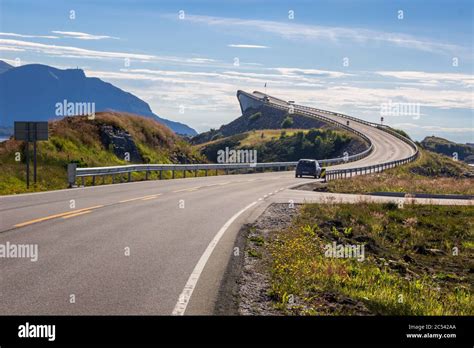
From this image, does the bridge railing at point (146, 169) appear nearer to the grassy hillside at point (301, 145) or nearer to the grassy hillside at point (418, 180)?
the grassy hillside at point (418, 180)

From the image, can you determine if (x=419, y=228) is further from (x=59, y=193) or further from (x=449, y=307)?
(x=59, y=193)

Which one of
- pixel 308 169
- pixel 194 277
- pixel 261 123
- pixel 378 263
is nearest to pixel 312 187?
pixel 308 169

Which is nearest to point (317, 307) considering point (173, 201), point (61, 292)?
point (61, 292)

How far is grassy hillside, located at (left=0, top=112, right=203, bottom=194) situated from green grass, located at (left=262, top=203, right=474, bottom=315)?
13430 mm

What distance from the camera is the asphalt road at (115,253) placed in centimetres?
746

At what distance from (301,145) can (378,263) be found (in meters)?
83.1

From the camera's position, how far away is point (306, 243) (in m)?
13.6

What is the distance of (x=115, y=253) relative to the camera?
10.8 meters

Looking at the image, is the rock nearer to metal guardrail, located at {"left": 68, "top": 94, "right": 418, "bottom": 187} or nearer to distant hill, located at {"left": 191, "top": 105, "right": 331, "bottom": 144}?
metal guardrail, located at {"left": 68, "top": 94, "right": 418, "bottom": 187}

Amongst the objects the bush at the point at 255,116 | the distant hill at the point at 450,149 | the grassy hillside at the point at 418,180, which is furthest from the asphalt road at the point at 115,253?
the distant hill at the point at 450,149

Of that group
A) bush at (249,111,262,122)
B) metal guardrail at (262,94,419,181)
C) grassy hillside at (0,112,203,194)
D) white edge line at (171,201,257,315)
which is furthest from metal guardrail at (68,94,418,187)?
bush at (249,111,262,122)

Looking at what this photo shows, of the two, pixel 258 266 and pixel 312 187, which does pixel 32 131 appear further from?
pixel 258 266

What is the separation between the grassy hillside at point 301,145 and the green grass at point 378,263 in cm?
7028
